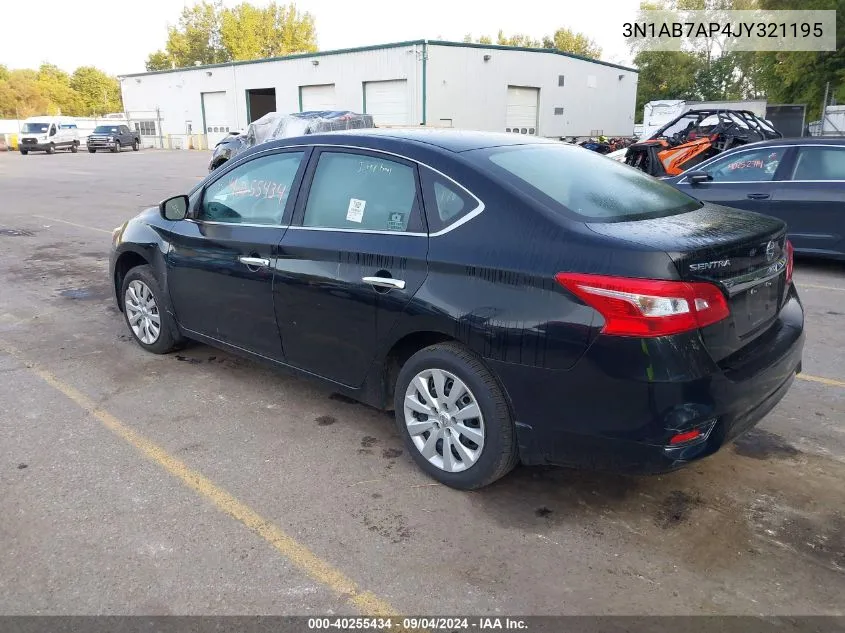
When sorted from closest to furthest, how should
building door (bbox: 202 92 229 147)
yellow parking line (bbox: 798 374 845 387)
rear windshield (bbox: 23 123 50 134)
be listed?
yellow parking line (bbox: 798 374 845 387) < rear windshield (bbox: 23 123 50 134) < building door (bbox: 202 92 229 147)

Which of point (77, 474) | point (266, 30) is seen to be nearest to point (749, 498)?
point (77, 474)

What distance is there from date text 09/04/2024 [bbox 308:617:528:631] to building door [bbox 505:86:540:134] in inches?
1429

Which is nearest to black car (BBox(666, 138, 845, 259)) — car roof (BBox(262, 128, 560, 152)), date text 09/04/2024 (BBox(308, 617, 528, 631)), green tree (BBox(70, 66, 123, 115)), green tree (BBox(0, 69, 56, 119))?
car roof (BBox(262, 128, 560, 152))

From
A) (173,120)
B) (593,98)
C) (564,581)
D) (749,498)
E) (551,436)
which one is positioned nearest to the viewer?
(564,581)

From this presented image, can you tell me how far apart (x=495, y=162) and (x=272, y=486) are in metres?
1.96

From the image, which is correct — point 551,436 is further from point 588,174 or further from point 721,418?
point 588,174

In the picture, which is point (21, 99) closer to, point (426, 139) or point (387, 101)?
point (387, 101)

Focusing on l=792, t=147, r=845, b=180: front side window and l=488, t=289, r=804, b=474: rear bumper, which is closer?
l=488, t=289, r=804, b=474: rear bumper

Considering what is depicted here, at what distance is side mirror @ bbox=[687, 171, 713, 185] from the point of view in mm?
8195

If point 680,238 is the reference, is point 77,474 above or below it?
below

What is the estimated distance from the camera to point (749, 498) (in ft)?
10.5

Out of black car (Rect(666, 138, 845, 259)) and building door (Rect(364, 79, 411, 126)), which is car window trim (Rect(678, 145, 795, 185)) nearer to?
black car (Rect(666, 138, 845, 259))

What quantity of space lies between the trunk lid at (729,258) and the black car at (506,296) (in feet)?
0.04

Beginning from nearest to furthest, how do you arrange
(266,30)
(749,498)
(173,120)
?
(749,498) < (173,120) < (266,30)
